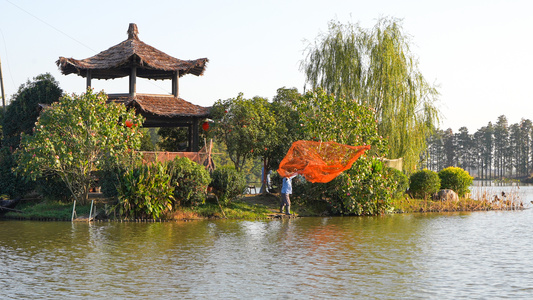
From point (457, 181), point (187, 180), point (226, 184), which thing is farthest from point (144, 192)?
point (457, 181)

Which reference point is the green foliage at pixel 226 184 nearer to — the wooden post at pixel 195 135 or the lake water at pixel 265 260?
the lake water at pixel 265 260

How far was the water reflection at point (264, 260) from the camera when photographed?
35.2 feet

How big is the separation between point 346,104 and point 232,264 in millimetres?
14558

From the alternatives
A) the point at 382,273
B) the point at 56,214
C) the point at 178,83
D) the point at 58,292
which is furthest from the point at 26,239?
the point at 178,83

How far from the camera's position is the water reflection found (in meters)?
10.7

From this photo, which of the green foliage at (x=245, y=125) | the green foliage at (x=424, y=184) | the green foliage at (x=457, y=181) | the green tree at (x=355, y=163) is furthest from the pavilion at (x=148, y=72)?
the green foliage at (x=457, y=181)

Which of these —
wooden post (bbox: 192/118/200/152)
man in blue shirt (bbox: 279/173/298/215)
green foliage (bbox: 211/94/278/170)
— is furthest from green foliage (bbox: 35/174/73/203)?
man in blue shirt (bbox: 279/173/298/215)

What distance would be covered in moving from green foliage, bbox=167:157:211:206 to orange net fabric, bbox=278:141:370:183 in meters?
3.37

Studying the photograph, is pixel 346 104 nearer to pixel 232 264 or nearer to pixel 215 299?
pixel 232 264

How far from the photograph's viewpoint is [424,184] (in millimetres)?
30531

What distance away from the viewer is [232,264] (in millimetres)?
13398

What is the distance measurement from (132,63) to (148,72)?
2.15m

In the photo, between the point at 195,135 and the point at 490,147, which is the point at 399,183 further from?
the point at 490,147

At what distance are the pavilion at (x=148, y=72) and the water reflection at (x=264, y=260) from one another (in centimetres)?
820
